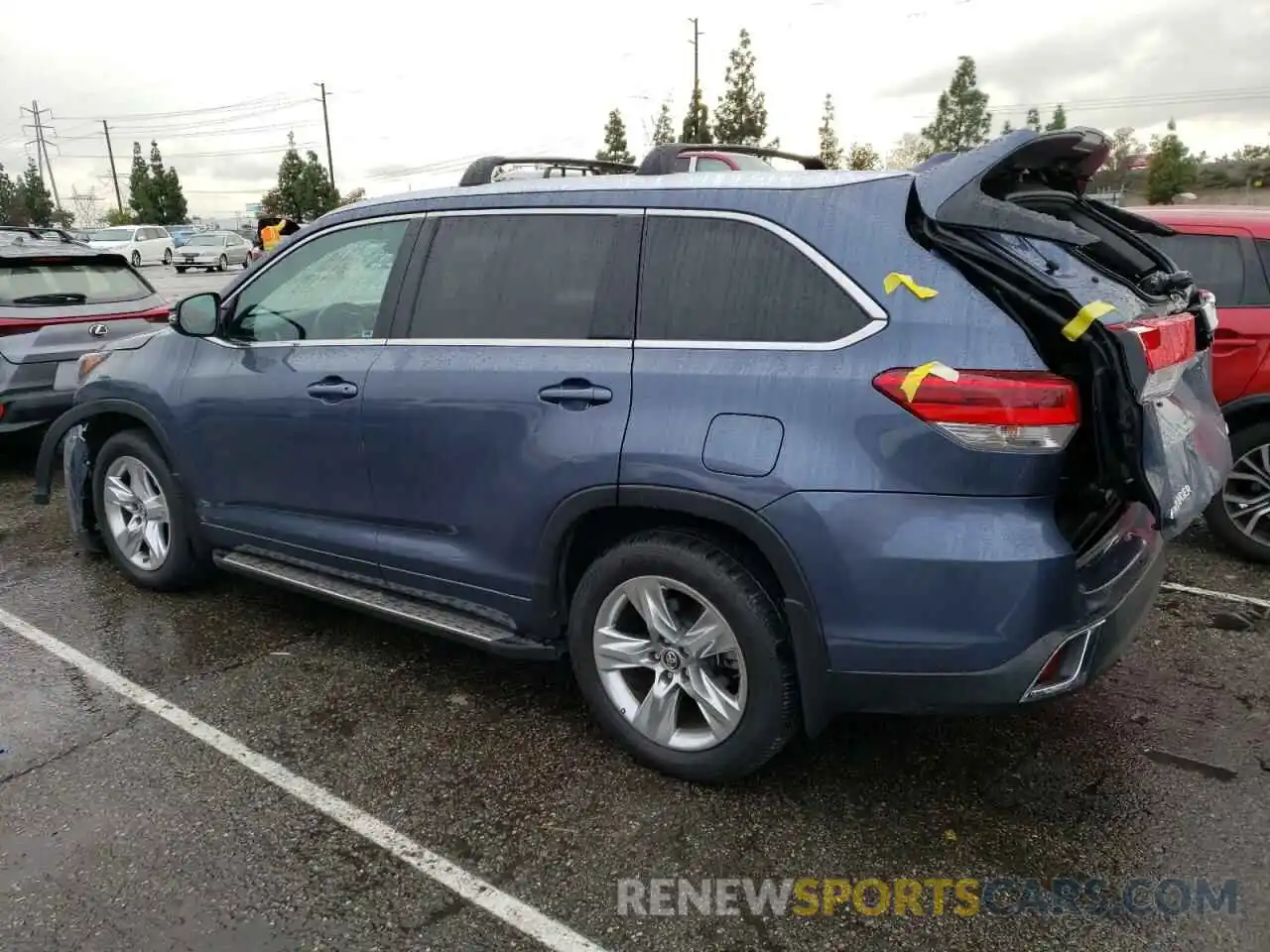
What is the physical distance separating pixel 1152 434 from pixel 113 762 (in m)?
3.27

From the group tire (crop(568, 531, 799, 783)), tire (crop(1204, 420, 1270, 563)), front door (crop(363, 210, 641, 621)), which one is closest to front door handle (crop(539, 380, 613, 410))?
front door (crop(363, 210, 641, 621))

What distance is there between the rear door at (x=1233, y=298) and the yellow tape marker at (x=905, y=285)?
293cm

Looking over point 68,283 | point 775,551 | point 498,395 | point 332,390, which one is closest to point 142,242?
point 68,283

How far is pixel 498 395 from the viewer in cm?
312

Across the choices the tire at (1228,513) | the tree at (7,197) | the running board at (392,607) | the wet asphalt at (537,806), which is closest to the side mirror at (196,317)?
the running board at (392,607)

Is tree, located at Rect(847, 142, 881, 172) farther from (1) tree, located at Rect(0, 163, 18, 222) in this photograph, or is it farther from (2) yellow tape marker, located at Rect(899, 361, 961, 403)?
(1) tree, located at Rect(0, 163, 18, 222)

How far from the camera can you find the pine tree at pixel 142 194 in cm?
6194

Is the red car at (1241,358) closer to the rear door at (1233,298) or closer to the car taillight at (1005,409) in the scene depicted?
the rear door at (1233,298)

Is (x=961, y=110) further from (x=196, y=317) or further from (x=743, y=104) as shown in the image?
(x=196, y=317)

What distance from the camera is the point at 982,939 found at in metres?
2.36

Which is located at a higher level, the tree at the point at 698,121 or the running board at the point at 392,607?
the tree at the point at 698,121

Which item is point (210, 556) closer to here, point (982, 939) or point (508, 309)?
point (508, 309)

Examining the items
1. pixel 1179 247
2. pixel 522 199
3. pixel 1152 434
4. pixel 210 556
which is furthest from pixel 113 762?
pixel 1179 247

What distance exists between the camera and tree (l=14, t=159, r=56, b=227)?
69125mm
